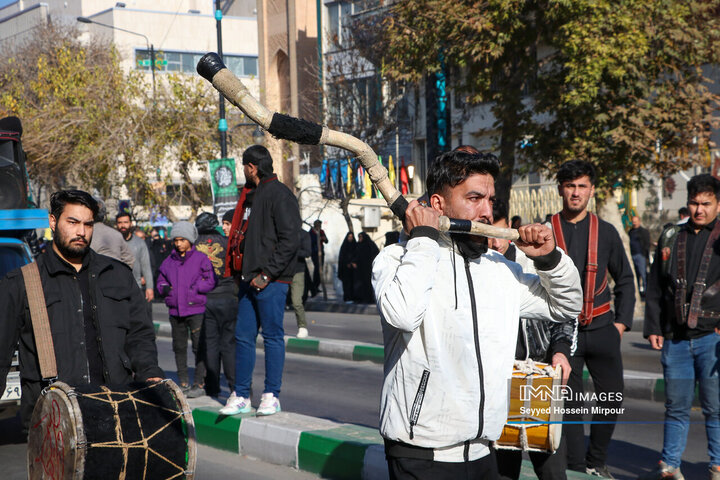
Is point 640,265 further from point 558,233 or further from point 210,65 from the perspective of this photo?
point 210,65

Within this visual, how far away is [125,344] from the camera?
4.73 m

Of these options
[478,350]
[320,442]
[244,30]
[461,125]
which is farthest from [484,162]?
[244,30]

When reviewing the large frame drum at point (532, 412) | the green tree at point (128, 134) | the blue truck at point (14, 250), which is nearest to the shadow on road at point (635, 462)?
the large frame drum at point (532, 412)

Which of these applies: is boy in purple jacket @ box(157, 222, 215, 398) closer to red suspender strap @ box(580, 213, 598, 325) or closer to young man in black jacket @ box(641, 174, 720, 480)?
red suspender strap @ box(580, 213, 598, 325)

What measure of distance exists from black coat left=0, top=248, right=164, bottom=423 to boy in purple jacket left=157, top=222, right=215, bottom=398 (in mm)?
4146

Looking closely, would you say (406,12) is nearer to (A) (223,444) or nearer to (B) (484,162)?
(A) (223,444)

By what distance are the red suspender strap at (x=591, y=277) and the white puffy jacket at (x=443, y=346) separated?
7.50ft

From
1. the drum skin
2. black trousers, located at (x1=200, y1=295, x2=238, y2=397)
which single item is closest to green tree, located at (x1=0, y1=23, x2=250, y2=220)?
black trousers, located at (x1=200, y1=295, x2=238, y2=397)

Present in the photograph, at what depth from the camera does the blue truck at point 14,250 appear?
6879mm

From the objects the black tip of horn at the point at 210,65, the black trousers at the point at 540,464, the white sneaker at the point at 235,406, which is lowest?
the white sneaker at the point at 235,406

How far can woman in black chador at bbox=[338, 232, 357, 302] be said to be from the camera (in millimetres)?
21453

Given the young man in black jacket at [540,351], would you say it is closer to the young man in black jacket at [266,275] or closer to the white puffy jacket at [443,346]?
the white puffy jacket at [443,346]

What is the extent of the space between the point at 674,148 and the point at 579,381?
10.3 metres

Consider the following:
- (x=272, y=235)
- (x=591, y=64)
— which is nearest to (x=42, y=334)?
(x=272, y=235)
